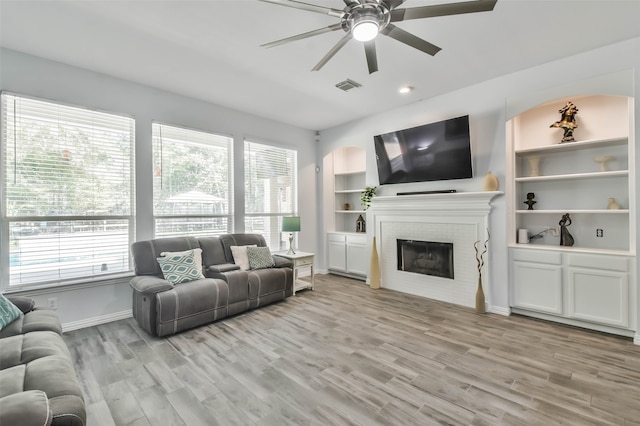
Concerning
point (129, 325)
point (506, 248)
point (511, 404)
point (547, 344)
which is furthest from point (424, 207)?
point (129, 325)

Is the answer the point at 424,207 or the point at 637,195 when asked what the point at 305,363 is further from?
the point at 637,195

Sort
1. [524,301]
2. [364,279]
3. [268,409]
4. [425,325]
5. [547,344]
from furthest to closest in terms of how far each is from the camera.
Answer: [364,279]
[524,301]
[425,325]
[547,344]
[268,409]

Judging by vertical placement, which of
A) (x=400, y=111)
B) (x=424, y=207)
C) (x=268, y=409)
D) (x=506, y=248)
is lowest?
(x=268, y=409)

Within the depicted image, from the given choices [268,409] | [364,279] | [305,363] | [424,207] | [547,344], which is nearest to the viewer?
[268,409]

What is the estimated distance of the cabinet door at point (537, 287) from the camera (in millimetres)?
3342

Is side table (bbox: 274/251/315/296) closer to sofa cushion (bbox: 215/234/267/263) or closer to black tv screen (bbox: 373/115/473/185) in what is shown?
sofa cushion (bbox: 215/234/267/263)

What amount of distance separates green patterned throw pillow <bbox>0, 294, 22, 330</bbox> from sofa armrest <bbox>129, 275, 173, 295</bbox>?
905 millimetres

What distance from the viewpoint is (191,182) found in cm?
432

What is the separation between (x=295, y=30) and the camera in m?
2.70

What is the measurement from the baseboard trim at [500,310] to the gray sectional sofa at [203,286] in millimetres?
2739

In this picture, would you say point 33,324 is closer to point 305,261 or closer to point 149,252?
point 149,252

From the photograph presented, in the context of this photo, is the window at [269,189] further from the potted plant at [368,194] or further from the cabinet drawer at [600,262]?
the cabinet drawer at [600,262]

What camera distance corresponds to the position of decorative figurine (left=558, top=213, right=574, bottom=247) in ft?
11.4

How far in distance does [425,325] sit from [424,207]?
5.84ft
